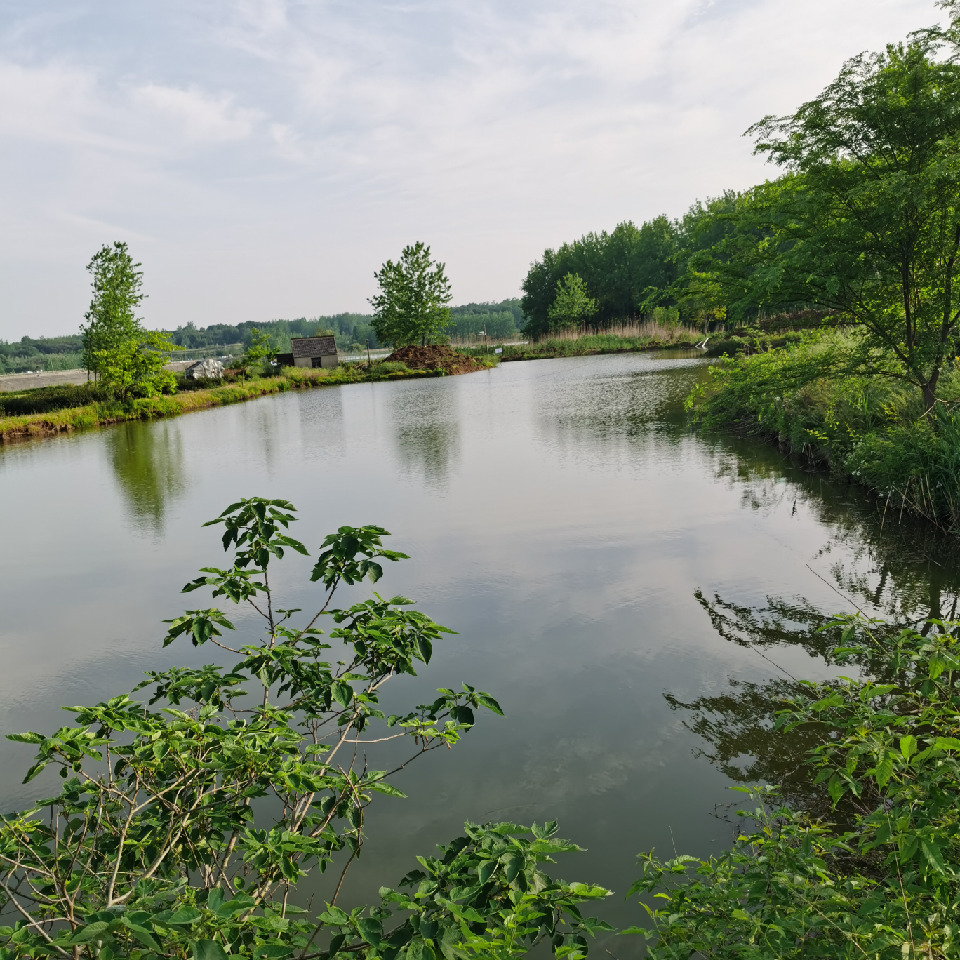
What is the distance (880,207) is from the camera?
25.4 ft

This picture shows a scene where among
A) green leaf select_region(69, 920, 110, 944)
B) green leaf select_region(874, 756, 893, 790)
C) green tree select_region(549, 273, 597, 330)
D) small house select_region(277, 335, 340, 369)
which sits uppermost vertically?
green tree select_region(549, 273, 597, 330)

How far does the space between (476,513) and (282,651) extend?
22.9ft

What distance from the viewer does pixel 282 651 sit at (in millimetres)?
2797

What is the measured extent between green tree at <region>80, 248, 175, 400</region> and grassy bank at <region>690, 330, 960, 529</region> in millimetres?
22517

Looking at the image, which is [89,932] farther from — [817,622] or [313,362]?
[313,362]

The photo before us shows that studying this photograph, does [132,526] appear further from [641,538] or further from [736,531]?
[736,531]

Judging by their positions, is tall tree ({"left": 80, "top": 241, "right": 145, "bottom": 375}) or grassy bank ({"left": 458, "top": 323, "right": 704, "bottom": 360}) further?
grassy bank ({"left": 458, "top": 323, "right": 704, "bottom": 360})

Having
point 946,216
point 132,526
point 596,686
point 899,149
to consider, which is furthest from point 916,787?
point 132,526

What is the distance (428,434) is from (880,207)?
37.2 ft

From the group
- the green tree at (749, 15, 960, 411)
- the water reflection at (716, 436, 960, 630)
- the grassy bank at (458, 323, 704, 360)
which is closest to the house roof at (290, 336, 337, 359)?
the grassy bank at (458, 323, 704, 360)

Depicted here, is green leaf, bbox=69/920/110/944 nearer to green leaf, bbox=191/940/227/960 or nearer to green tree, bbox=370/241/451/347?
green leaf, bbox=191/940/227/960

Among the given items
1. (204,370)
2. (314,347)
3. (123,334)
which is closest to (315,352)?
(314,347)

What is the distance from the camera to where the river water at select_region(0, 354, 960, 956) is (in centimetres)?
386

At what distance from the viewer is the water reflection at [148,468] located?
36.8 ft
